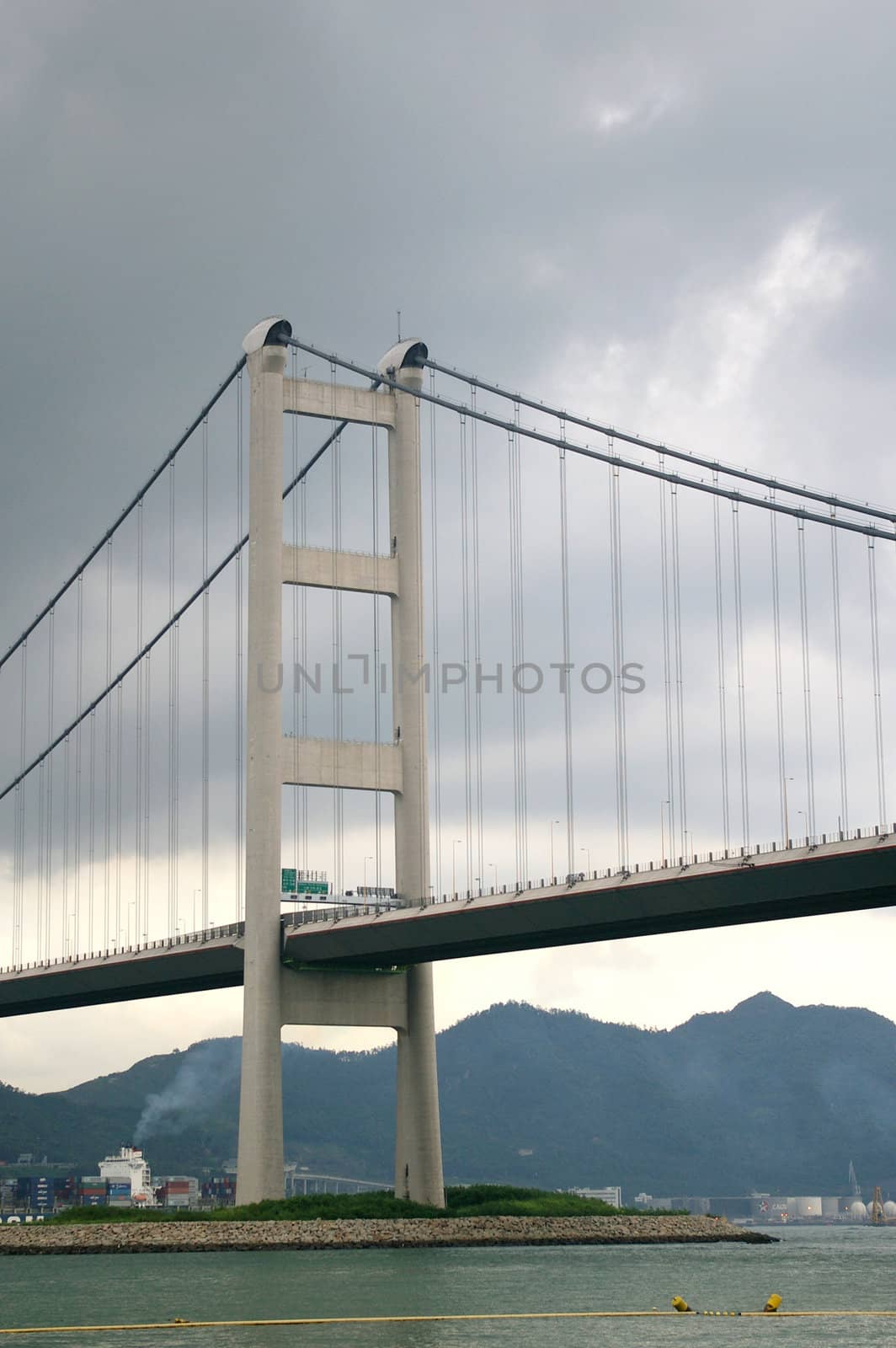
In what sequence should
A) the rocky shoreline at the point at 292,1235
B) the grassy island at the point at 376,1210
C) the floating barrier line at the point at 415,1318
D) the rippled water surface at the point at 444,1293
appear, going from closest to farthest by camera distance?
the rippled water surface at the point at 444,1293
the floating barrier line at the point at 415,1318
the rocky shoreline at the point at 292,1235
the grassy island at the point at 376,1210

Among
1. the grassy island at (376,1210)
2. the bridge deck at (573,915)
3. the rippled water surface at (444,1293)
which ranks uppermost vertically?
the bridge deck at (573,915)

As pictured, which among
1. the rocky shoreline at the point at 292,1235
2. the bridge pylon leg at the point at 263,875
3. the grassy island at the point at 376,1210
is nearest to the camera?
the rocky shoreline at the point at 292,1235

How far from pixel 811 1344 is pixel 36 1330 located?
13125 mm

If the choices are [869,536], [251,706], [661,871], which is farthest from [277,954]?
[869,536]

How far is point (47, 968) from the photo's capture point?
84.4 metres

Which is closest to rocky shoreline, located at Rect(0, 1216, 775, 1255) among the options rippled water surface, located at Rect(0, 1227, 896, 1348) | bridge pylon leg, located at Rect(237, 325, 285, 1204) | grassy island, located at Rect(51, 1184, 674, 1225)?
grassy island, located at Rect(51, 1184, 674, 1225)

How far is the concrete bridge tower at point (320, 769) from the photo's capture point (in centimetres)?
6581

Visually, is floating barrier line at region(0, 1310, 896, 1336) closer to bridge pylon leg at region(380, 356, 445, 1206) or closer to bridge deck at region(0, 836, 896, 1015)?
bridge deck at region(0, 836, 896, 1015)

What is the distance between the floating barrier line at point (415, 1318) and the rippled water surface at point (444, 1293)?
0.41 m

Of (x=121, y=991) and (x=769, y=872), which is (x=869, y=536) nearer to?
(x=769, y=872)

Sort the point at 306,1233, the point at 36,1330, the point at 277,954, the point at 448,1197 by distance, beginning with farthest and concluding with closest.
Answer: the point at 448,1197 < the point at 277,954 < the point at 306,1233 < the point at 36,1330

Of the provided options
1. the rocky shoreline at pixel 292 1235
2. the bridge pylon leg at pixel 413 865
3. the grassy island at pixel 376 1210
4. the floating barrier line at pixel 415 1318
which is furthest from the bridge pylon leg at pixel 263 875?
the floating barrier line at pixel 415 1318

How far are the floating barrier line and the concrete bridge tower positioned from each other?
25764 mm

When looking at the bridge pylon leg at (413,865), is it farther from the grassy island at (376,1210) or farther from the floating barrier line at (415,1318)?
the floating barrier line at (415,1318)
